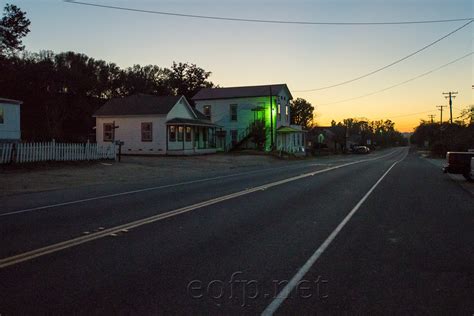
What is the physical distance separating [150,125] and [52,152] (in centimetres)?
1720

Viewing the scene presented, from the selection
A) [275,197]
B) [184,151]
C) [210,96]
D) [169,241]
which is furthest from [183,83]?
[169,241]

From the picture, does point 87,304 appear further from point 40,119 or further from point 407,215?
point 40,119

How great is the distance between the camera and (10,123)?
1310 inches

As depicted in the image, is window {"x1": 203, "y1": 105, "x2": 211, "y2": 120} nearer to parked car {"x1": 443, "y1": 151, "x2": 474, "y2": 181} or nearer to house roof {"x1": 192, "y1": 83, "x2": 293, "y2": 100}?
house roof {"x1": 192, "y1": 83, "x2": 293, "y2": 100}

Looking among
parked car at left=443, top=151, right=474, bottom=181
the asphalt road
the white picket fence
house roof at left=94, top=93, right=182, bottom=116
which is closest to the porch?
house roof at left=94, top=93, right=182, bottom=116

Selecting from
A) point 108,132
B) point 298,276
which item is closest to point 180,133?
point 108,132

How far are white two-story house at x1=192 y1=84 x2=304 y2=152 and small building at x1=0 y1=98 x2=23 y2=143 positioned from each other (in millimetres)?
24577

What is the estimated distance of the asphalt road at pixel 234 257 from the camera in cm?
457

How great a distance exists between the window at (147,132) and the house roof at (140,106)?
113 cm

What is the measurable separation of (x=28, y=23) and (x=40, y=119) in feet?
45.8

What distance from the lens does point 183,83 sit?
8500 centimetres

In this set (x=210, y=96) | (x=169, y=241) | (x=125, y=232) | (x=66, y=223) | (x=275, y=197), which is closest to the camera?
(x=169, y=241)

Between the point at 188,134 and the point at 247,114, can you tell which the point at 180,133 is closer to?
the point at 188,134

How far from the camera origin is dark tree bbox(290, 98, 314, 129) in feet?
361
